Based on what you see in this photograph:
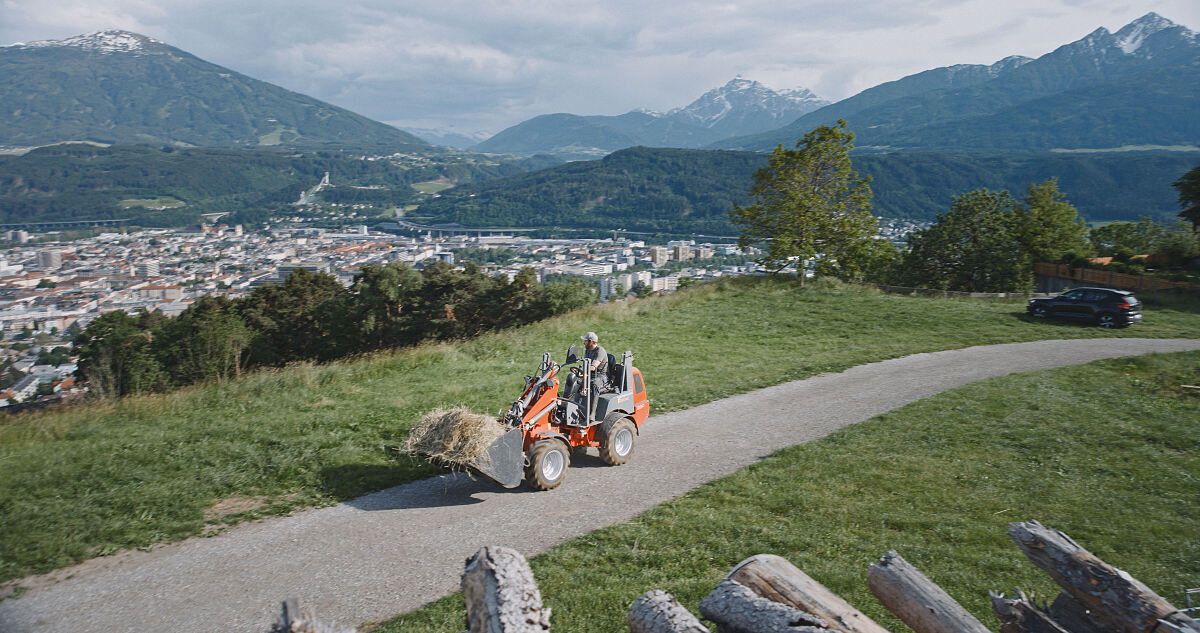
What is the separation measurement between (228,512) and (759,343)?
49.9 ft

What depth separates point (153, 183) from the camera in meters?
149

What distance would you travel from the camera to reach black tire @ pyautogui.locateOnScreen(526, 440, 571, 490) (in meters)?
8.50

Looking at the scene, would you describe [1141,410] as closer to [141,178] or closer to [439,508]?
[439,508]

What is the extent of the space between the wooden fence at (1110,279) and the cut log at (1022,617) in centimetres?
3251

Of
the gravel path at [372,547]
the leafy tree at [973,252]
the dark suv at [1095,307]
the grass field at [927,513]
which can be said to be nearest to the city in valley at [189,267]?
the leafy tree at [973,252]

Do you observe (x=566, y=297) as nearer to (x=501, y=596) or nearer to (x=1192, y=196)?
(x=501, y=596)

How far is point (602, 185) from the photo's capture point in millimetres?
164500

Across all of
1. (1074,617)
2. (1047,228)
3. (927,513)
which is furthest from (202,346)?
(1047,228)

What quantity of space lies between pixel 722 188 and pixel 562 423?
147 meters

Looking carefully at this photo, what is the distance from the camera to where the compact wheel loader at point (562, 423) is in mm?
8133

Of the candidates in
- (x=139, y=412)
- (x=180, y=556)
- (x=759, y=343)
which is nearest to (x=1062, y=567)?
(x=180, y=556)

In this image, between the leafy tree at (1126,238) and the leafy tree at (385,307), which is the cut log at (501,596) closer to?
the leafy tree at (385,307)

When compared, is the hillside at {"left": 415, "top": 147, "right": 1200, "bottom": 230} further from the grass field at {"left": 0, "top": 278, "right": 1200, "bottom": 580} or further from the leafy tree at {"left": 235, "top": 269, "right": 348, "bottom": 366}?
the grass field at {"left": 0, "top": 278, "right": 1200, "bottom": 580}

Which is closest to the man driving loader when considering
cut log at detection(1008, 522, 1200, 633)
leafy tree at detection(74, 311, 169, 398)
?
cut log at detection(1008, 522, 1200, 633)
